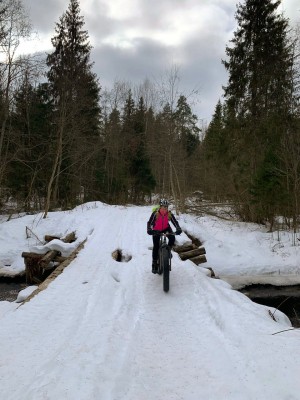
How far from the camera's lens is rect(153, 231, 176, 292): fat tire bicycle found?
676 cm

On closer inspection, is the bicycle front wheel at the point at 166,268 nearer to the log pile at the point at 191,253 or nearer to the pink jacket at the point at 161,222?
the pink jacket at the point at 161,222

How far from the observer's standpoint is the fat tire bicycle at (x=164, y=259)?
22.2ft

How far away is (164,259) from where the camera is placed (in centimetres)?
692

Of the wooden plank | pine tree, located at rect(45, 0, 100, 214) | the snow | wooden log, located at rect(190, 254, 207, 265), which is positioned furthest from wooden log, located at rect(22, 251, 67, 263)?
pine tree, located at rect(45, 0, 100, 214)

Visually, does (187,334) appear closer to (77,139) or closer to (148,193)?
(77,139)

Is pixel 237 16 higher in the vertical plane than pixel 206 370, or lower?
higher

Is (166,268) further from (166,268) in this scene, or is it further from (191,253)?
(191,253)

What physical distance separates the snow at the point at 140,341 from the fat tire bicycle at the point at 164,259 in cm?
22

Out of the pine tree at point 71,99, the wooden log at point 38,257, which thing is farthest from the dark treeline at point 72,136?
the wooden log at point 38,257

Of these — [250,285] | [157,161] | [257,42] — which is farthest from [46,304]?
[157,161]

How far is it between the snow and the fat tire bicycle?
224 millimetres

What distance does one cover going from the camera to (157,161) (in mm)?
41875

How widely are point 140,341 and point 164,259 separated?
2.49 metres

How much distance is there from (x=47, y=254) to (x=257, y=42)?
1649 cm
